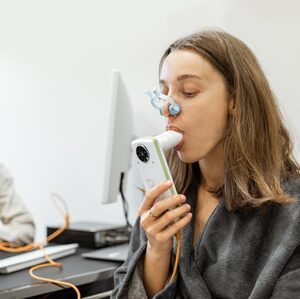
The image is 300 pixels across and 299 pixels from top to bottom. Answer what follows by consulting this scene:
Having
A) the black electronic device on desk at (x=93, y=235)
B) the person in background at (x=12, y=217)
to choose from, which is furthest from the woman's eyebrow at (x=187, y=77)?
the person in background at (x=12, y=217)

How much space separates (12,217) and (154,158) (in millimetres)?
1022

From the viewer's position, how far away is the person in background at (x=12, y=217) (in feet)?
5.27

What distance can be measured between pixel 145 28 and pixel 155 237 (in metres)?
1.12

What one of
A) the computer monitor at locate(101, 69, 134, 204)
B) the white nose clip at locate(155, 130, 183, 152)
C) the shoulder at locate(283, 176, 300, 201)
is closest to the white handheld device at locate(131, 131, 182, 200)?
the white nose clip at locate(155, 130, 183, 152)

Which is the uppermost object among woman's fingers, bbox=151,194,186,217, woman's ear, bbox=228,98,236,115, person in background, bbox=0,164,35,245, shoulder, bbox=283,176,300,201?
woman's ear, bbox=228,98,236,115

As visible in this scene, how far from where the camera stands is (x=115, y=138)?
4.90 ft

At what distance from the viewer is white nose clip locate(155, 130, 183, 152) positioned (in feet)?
2.97

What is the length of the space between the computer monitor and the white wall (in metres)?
0.26

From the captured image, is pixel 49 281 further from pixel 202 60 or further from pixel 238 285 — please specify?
pixel 202 60

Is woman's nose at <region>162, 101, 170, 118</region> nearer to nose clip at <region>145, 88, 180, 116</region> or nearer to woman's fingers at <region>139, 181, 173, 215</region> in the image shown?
nose clip at <region>145, 88, 180, 116</region>

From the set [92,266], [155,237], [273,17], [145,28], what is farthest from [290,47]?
[92,266]

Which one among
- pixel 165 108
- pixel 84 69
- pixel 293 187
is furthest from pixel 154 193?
pixel 84 69

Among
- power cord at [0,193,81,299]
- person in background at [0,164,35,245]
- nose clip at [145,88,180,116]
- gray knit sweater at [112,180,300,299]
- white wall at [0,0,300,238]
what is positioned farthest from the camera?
person in background at [0,164,35,245]

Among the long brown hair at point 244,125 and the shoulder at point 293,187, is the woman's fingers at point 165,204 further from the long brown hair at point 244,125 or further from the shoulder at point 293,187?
the shoulder at point 293,187
